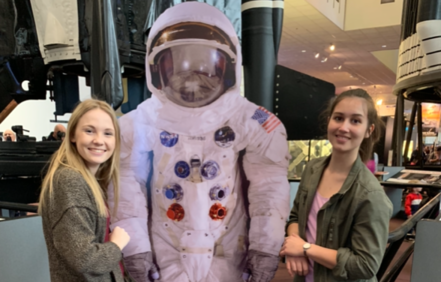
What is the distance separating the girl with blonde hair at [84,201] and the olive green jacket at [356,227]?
792 millimetres

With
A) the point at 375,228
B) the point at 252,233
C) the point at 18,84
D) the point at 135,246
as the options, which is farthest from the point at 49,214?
the point at 18,84

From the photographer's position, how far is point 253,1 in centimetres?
149

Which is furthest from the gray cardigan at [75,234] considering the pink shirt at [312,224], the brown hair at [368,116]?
the brown hair at [368,116]

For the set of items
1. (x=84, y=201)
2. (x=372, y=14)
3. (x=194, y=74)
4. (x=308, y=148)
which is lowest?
(x=84, y=201)

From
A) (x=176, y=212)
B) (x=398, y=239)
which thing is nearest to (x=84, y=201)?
(x=176, y=212)

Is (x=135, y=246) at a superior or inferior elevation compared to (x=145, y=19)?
inferior

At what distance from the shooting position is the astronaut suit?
1384 millimetres

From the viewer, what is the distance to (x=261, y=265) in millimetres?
1386

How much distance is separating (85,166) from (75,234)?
0.28 meters

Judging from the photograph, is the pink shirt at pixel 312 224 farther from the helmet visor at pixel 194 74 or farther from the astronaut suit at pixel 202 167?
the helmet visor at pixel 194 74

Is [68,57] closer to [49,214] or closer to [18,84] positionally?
[18,84]

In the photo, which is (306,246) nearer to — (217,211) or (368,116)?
(217,211)

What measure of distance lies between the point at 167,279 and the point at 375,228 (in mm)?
864

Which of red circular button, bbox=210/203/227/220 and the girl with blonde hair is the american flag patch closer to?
red circular button, bbox=210/203/227/220
